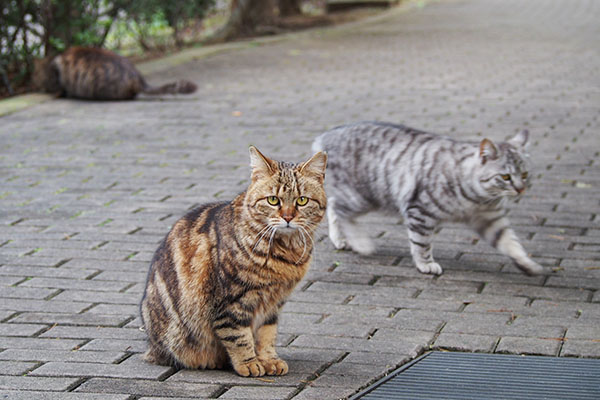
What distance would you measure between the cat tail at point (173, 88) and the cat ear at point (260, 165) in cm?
793

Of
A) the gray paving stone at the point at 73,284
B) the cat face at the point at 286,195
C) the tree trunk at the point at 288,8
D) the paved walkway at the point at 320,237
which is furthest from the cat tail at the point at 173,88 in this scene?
the tree trunk at the point at 288,8

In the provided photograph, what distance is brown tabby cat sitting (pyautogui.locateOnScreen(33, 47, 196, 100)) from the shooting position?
458 inches

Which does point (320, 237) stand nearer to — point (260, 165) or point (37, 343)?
point (260, 165)

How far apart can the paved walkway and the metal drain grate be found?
120mm

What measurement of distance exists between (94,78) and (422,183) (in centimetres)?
704

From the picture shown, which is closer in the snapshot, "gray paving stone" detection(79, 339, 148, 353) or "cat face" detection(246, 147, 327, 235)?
"cat face" detection(246, 147, 327, 235)

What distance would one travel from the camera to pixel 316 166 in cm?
415

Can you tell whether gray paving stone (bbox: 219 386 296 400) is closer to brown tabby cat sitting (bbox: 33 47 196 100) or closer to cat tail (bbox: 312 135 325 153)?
cat tail (bbox: 312 135 325 153)

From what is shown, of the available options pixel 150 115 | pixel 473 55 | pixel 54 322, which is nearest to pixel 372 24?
pixel 473 55

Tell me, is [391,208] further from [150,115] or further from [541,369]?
[150,115]

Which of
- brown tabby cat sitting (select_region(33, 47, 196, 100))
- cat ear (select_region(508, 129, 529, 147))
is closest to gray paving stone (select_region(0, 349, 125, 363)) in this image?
cat ear (select_region(508, 129, 529, 147))

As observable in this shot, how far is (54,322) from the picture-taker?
15.8ft

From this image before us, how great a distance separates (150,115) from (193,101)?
0.94 metres

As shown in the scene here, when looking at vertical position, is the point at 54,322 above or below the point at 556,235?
above
